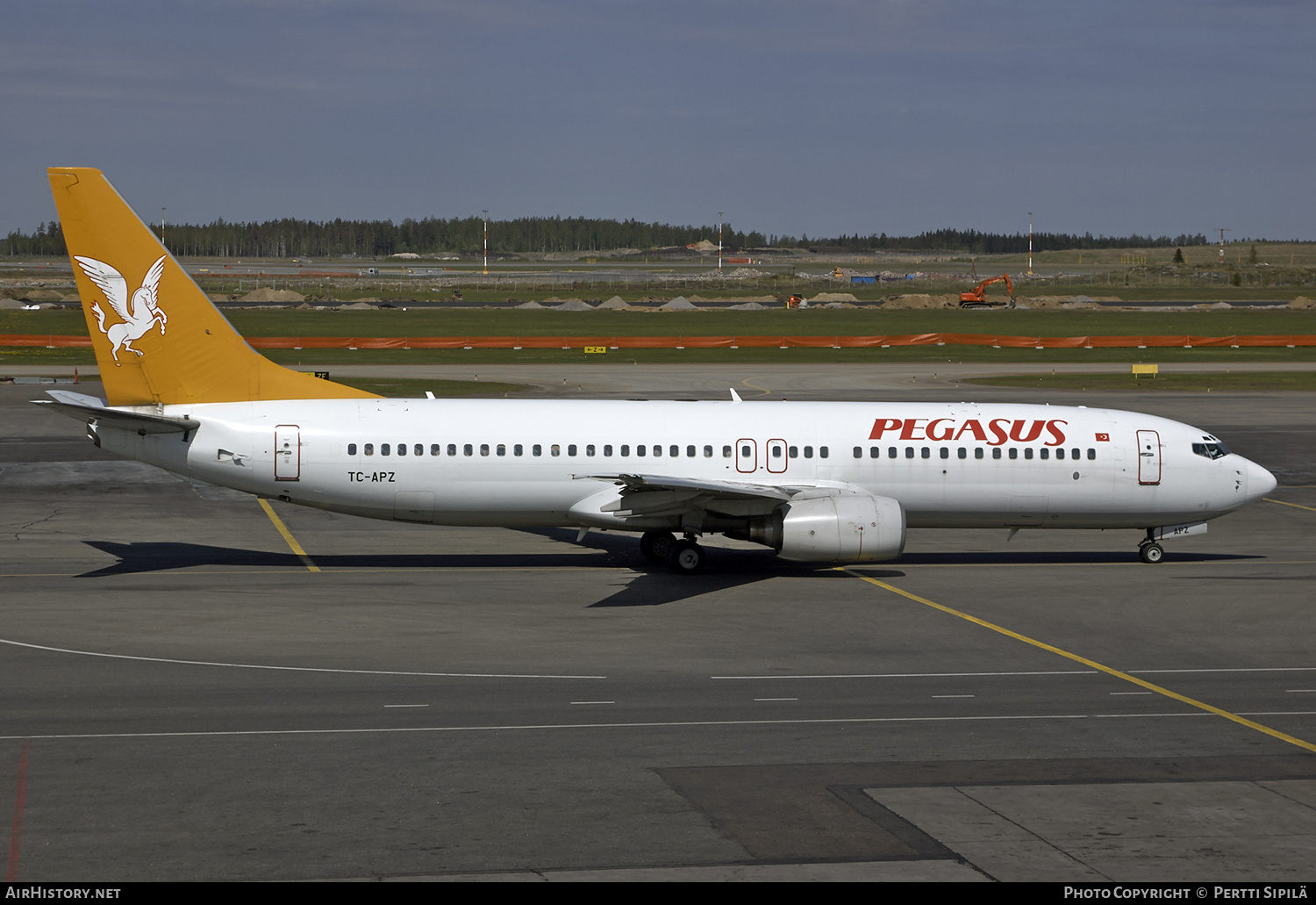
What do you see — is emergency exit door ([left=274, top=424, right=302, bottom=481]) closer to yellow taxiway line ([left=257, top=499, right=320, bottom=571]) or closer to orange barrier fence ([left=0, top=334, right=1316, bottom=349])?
yellow taxiway line ([left=257, top=499, right=320, bottom=571])

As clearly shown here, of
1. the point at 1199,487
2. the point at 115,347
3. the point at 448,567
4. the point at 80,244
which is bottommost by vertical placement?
the point at 448,567

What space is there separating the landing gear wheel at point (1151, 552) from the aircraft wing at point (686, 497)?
1041cm

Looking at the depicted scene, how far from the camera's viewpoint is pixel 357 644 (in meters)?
26.2

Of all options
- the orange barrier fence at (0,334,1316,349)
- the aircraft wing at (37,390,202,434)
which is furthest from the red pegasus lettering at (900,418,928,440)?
the orange barrier fence at (0,334,1316,349)

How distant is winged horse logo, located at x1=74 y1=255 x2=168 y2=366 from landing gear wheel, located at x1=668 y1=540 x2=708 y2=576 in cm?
1393

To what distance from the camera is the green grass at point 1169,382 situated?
78938 millimetres

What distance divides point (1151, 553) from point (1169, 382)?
50.0m

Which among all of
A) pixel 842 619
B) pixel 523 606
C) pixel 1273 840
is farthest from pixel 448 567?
pixel 1273 840

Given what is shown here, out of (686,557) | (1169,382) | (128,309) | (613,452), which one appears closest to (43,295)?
(1169,382)

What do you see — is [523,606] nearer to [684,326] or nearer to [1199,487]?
[1199,487]

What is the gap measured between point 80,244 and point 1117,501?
2727cm

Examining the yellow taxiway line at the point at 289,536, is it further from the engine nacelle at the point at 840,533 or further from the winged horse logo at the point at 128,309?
the engine nacelle at the point at 840,533

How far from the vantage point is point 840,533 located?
3125 cm

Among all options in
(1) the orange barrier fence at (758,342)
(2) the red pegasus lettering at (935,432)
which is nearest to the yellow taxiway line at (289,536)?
(2) the red pegasus lettering at (935,432)
